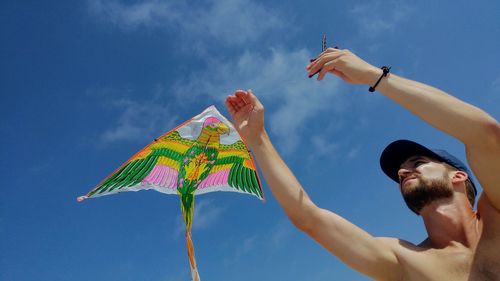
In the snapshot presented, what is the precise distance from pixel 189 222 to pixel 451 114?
564 centimetres

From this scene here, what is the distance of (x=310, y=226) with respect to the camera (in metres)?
2.38

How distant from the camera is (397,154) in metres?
2.80

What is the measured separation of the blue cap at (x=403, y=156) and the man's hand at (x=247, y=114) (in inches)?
34.5

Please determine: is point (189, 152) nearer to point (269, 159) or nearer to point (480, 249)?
point (269, 159)

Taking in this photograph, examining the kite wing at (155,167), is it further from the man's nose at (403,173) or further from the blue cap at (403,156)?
the man's nose at (403,173)

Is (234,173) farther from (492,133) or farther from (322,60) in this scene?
(492,133)

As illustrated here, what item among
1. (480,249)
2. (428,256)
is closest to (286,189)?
(428,256)

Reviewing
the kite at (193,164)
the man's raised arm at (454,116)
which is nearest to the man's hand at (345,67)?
the man's raised arm at (454,116)

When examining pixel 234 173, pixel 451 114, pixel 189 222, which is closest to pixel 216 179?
pixel 234 173

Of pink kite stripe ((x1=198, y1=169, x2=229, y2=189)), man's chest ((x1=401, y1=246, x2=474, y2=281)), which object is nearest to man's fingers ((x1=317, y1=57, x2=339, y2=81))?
man's chest ((x1=401, y1=246, x2=474, y2=281))

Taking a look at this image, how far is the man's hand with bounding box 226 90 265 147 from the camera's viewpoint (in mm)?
Answer: 2564

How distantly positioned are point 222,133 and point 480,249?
5798 mm

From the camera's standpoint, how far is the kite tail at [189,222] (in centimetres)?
630

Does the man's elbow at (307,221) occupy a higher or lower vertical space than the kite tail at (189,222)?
lower
